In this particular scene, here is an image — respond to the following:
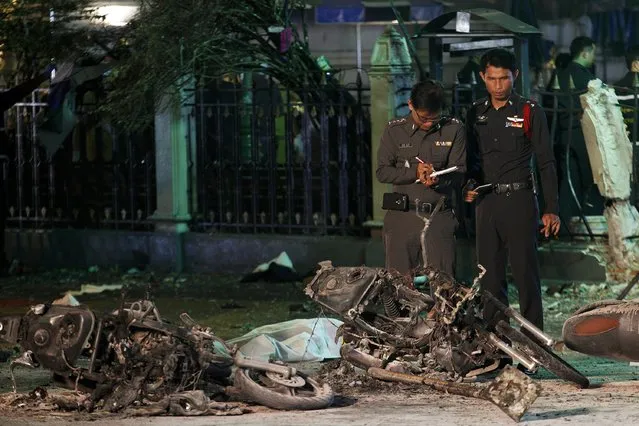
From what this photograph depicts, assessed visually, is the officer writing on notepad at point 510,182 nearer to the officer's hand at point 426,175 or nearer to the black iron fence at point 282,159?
the officer's hand at point 426,175

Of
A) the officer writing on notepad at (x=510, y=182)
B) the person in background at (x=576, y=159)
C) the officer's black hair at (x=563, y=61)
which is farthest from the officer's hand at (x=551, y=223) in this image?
the officer's black hair at (x=563, y=61)

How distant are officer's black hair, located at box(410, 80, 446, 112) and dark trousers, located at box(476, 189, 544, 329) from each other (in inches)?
29.3

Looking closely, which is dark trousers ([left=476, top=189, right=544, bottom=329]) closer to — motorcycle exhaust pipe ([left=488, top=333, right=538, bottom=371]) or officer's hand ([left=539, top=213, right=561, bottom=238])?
officer's hand ([left=539, top=213, right=561, bottom=238])

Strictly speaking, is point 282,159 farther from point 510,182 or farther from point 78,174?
point 510,182

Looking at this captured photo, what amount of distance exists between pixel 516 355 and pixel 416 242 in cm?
169

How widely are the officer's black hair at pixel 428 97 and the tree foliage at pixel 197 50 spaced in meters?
5.47

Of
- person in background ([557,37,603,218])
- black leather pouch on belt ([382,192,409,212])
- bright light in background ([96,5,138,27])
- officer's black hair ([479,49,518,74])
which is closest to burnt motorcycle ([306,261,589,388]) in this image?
black leather pouch on belt ([382,192,409,212])

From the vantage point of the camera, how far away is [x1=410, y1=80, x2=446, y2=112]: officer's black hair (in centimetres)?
962

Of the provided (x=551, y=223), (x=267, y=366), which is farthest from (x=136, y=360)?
(x=551, y=223)

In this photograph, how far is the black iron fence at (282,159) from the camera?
15578 mm

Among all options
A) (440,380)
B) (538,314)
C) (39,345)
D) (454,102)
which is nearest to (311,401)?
(440,380)

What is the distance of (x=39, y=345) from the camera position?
8.26 m

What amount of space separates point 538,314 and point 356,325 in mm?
1531

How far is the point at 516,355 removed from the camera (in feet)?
27.1
